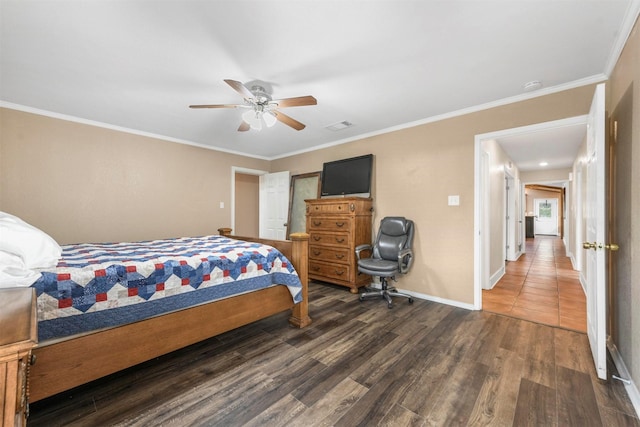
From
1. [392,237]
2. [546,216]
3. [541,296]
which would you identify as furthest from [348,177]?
[546,216]

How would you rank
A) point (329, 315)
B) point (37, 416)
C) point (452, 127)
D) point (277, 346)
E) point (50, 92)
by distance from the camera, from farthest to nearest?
point (452, 127)
point (329, 315)
point (50, 92)
point (277, 346)
point (37, 416)

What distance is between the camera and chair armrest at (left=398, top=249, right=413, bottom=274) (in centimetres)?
309

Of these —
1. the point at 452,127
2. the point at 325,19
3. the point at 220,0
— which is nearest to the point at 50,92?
the point at 220,0

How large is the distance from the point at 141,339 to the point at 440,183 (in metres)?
3.37

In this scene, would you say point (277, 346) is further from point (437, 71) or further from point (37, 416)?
point (437, 71)

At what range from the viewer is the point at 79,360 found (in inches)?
57.4

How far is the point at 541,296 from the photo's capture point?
3.43 metres

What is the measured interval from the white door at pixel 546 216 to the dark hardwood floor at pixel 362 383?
1274 centimetres

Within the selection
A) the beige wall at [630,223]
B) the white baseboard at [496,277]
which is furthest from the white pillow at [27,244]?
the white baseboard at [496,277]

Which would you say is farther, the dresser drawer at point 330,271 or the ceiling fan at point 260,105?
the dresser drawer at point 330,271

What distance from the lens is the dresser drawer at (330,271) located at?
3693 mm

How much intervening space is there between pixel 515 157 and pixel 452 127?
339 centimetres

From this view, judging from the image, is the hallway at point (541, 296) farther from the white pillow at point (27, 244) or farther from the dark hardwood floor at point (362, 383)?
the white pillow at point (27, 244)

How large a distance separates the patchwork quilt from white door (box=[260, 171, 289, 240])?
2756 mm
